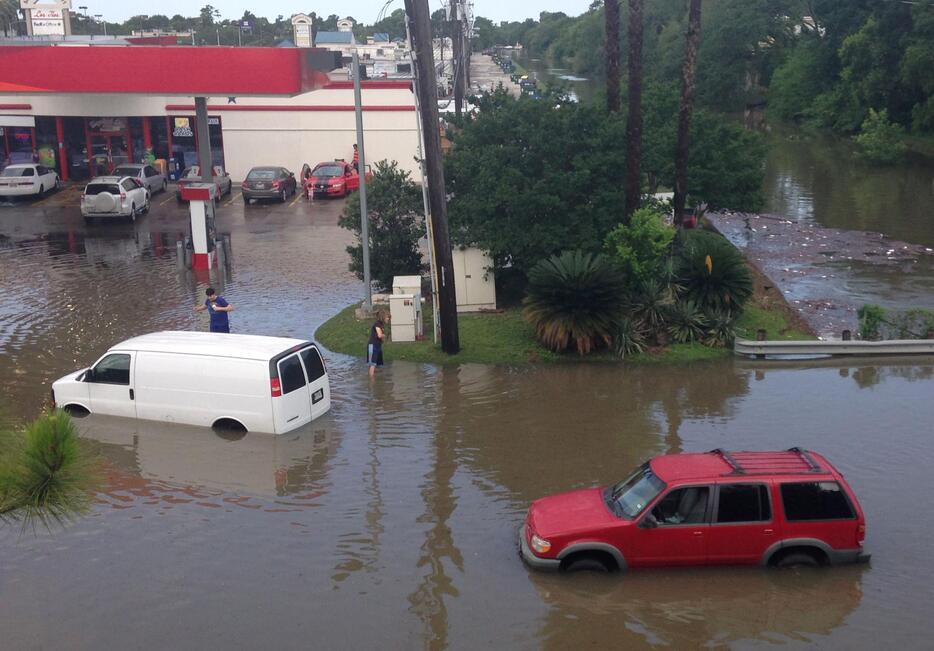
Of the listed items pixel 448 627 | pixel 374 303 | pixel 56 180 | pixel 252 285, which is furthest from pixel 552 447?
pixel 56 180

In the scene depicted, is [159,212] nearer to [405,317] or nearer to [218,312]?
[218,312]

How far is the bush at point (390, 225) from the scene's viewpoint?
21859 mm

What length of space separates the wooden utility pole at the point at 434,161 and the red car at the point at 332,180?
20.5 meters

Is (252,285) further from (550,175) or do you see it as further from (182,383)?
(182,383)

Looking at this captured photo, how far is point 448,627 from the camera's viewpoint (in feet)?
28.9

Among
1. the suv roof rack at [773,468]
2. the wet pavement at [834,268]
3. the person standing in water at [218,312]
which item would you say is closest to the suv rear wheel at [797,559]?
the suv roof rack at [773,468]

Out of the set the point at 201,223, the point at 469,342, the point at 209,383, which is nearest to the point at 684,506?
the point at 209,383

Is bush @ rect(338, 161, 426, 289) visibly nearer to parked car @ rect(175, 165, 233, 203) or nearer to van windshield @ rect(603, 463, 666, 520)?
van windshield @ rect(603, 463, 666, 520)

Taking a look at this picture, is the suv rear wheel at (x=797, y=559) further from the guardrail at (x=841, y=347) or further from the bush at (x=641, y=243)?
the bush at (x=641, y=243)

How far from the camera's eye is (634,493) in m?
10.0

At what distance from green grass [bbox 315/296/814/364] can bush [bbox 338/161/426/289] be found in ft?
5.41

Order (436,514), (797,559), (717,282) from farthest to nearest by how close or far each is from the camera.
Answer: (717,282)
(436,514)
(797,559)

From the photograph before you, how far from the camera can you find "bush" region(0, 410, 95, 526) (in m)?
4.98

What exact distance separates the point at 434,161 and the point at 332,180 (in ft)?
72.5
